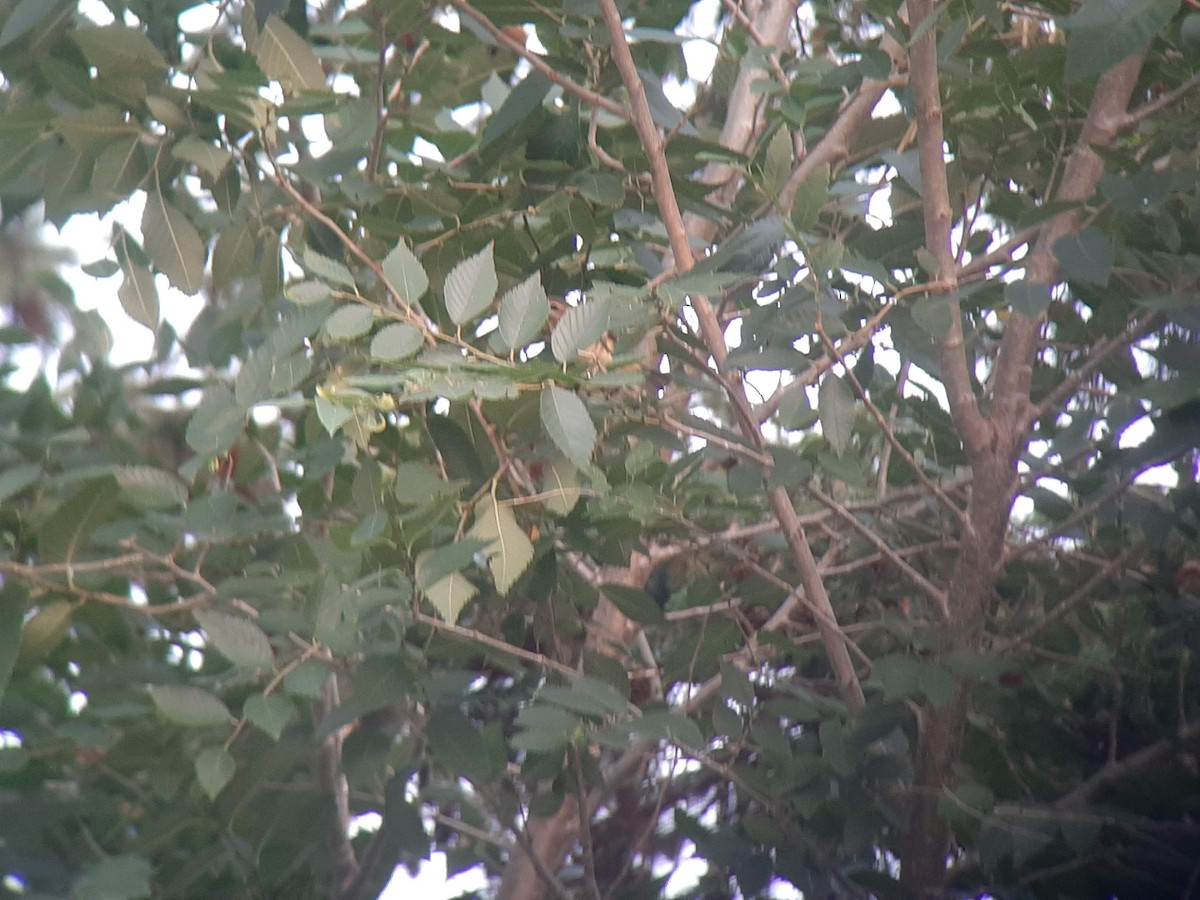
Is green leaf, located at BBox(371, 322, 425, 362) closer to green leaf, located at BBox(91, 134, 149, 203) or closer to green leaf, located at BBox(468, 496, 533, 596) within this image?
green leaf, located at BBox(468, 496, 533, 596)

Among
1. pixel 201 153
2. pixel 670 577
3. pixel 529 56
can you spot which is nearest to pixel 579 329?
pixel 529 56

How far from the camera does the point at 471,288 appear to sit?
857 millimetres

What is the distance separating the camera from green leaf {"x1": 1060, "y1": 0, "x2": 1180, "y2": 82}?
2.49 feet

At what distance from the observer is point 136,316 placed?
107 cm

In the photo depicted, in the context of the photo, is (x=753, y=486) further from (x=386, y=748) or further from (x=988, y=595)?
(x=386, y=748)

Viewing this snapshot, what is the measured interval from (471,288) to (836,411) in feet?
0.99

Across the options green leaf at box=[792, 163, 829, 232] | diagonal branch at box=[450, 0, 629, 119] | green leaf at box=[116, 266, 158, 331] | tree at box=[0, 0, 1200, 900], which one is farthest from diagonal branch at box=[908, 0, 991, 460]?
green leaf at box=[116, 266, 158, 331]

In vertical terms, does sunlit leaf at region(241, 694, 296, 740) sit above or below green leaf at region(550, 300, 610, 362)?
below

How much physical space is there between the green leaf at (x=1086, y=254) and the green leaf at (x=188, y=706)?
0.78 m

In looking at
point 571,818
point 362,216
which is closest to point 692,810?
point 571,818

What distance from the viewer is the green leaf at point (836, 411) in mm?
946

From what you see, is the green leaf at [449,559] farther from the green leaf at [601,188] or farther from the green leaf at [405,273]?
the green leaf at [601,188]

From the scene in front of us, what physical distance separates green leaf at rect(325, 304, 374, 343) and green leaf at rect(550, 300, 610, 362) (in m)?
0.13

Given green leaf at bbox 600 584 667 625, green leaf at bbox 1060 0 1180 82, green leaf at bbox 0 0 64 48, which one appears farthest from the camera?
green leaf at bbox 600 584 667 625
